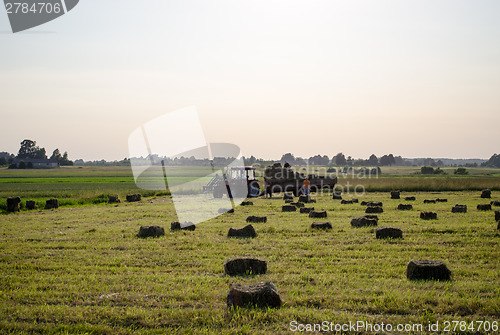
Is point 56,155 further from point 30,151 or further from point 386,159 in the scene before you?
point 386,159

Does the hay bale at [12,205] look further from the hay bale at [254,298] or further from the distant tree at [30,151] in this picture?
the distant tree at [30,151]

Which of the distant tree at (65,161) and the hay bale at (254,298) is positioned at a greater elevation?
the distant tree at (65,161)

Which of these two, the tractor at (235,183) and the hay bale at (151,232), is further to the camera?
the tractor at (235,183)

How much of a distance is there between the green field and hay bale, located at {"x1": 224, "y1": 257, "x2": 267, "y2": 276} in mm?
213

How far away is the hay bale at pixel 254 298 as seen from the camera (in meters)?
6.98

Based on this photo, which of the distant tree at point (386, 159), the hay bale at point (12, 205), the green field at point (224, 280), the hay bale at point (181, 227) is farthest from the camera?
the distant tree at point (386, 159)

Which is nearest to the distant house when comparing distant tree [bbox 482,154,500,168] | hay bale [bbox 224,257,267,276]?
hay bale [bbox 224,257,267,276]

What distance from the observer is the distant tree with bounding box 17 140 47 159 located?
154625 millimetres

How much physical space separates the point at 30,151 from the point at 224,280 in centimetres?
16396

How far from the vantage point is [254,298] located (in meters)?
7.02

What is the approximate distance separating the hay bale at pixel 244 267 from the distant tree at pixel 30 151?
161481mm

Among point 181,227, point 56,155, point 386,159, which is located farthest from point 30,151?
point 181,227

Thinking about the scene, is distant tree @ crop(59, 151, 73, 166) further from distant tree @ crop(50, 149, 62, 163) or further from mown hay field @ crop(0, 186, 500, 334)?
mown hay field @ crop(0, 186, 500, 334)

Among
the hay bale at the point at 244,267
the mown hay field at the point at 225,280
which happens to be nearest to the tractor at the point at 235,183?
the mown hay field at the point at 225,280
